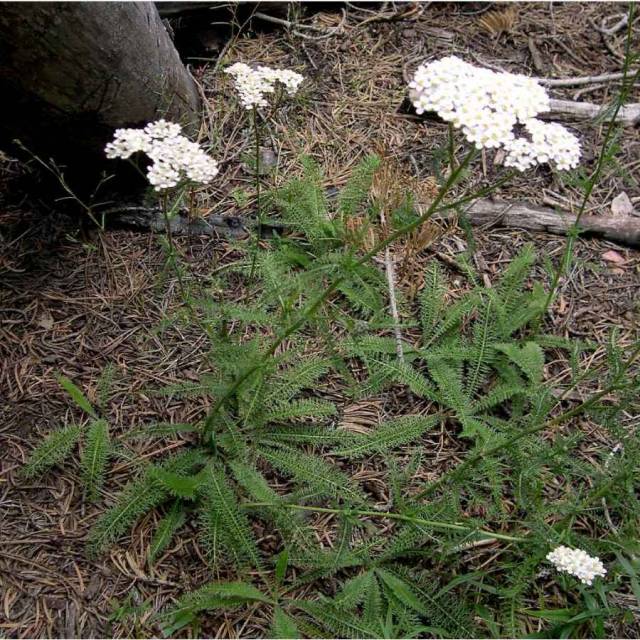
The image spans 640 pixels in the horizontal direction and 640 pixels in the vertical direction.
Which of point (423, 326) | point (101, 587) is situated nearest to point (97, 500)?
point (101, 587)

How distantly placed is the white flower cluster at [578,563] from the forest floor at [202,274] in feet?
1.39

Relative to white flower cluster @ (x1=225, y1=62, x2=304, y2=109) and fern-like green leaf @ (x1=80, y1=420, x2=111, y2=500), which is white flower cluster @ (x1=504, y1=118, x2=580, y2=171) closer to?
white flower cluster @ (x1=225, y1=62, x2=304, y2=109)

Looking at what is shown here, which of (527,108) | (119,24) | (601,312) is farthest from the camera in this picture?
(601,312)

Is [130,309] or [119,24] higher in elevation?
[119,24]

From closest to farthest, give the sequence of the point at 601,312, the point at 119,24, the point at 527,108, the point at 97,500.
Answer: the point at 527,108 < the point at 97,500 < the point at 119,24 < the point at 601,312

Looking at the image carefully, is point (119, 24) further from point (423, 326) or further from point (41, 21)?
point (423, 326)

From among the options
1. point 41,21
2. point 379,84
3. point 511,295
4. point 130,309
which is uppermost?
point 41,21

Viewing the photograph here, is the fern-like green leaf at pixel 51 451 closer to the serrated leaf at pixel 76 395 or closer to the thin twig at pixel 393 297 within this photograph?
the serrated leaf at pixel 76 395

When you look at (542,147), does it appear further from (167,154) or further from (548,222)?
(548,222)

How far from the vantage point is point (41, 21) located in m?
2.11

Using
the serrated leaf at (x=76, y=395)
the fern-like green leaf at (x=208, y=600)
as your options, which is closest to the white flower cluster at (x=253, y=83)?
the serrated leaf at (x=76, y=395)

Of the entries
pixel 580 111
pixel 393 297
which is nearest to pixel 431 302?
pixel 393 297

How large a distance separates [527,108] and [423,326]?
1185 millimetres

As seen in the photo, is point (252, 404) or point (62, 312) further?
point (62, 312)
